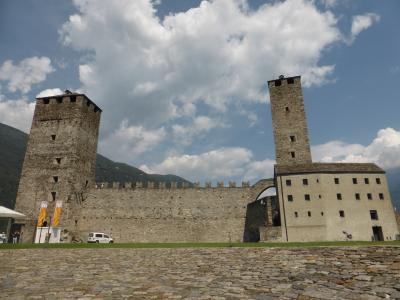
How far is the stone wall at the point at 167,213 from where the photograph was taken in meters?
33.6

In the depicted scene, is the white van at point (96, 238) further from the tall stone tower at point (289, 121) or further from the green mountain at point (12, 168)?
the green mountain at point (12, 168)

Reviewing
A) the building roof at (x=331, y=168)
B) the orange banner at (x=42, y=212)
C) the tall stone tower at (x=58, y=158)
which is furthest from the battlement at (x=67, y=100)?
the building roof at (x=331, y=168)

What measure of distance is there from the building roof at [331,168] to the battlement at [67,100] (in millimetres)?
25415

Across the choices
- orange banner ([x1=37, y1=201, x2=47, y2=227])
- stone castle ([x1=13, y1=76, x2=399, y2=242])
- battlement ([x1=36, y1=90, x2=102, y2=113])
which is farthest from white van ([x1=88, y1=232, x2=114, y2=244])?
battlement ([x1=36, y1=90, x2=102, y2=113])

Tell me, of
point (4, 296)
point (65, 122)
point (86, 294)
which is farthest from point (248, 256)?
point (65, 122)

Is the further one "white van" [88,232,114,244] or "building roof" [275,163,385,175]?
"building roof" [275,163,385,175]

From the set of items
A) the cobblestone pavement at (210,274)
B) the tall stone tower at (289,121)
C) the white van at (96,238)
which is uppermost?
the tall stone tower at (289,121)

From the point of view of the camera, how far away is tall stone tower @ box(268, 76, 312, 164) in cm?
3547

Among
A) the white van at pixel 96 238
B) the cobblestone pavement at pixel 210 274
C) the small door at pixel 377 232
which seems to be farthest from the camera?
the white van at pixel 96 238

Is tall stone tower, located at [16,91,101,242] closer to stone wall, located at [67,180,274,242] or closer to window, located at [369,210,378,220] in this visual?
stone wall, located at [67,180,274,242]

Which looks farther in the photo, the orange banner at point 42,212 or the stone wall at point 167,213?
the stone wall at point 167,213

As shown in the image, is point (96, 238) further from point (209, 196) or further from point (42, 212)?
point (209, 196)

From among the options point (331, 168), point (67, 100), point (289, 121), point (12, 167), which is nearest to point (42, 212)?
point (67, 100)

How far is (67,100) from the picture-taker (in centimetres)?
3741
